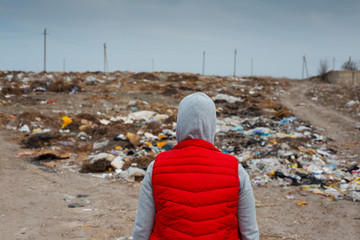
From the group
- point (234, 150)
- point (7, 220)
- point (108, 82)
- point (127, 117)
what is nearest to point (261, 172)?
point (234, 150)

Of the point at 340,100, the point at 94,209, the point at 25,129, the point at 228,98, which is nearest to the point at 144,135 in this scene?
the point at 25,129

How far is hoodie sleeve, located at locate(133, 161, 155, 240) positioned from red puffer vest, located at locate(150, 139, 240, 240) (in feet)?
0.13

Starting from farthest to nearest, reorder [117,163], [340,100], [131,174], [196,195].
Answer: [340,100], [117,163], [131,174], [196,195]

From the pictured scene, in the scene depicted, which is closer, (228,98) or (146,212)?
(146,212)

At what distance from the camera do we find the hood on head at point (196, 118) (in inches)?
56.6

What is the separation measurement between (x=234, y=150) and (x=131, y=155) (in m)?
2.79

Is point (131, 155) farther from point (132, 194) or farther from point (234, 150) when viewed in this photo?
point (234, 150)

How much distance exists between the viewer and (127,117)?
11.9 meters

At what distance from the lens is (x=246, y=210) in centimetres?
143

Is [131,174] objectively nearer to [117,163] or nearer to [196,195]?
[117,163]

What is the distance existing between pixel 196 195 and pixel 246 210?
0.89ft

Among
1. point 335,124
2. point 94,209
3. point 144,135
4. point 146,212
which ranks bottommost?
point 94,209

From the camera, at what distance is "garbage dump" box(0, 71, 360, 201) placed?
21.1 feet

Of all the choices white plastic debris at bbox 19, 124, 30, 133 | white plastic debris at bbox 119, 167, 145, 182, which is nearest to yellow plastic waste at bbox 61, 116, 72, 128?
white plastic debris at bbox 19, 124, 30, 133
